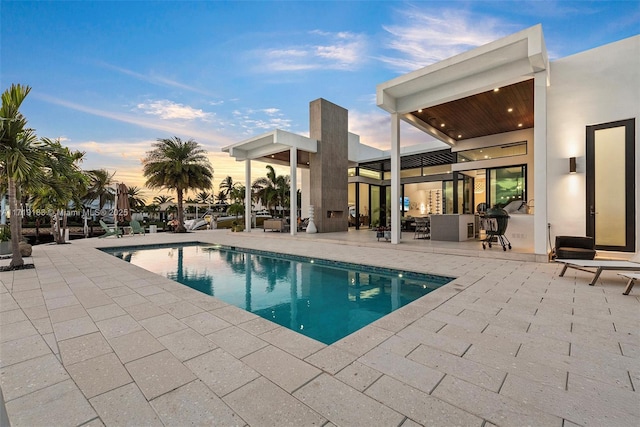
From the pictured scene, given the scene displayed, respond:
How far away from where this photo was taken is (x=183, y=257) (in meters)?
8.93

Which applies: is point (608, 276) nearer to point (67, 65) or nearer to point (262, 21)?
point (262, 21)

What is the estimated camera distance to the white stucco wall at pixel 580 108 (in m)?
6.44

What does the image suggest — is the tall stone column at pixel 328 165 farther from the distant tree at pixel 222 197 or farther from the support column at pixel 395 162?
the distant tree at pixel 222 197

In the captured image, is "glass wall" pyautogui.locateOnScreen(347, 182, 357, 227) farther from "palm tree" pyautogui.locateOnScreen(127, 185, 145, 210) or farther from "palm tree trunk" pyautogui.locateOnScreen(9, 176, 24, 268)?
"palm tree" pyautogui.locateOnScreen(127, 185, 145, 210)

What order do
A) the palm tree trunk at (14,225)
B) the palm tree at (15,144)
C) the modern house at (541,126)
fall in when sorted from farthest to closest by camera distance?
the modern house at (541,126) < the palm tree trunk at (14,225) < the palm tree at (15,144)

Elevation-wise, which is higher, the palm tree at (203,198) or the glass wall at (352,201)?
the palm tree at (203,198)

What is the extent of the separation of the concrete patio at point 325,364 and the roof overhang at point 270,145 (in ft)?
30.1

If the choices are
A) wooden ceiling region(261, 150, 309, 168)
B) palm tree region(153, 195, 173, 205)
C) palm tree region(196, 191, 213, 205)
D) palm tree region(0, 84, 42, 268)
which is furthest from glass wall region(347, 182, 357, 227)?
palm tree region(153, 195, 173, 205)

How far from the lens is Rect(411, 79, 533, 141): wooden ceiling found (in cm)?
762

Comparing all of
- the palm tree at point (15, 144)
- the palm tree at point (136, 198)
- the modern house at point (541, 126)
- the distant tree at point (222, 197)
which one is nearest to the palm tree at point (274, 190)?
the modern house at point (541, 126)

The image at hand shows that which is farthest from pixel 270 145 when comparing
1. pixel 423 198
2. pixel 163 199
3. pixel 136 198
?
pixel 163 199

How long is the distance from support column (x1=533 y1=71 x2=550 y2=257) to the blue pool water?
2.98 metres

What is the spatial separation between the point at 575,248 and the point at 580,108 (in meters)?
3.74

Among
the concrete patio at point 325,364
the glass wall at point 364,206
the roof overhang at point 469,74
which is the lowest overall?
the concrete patio at point 325,364
